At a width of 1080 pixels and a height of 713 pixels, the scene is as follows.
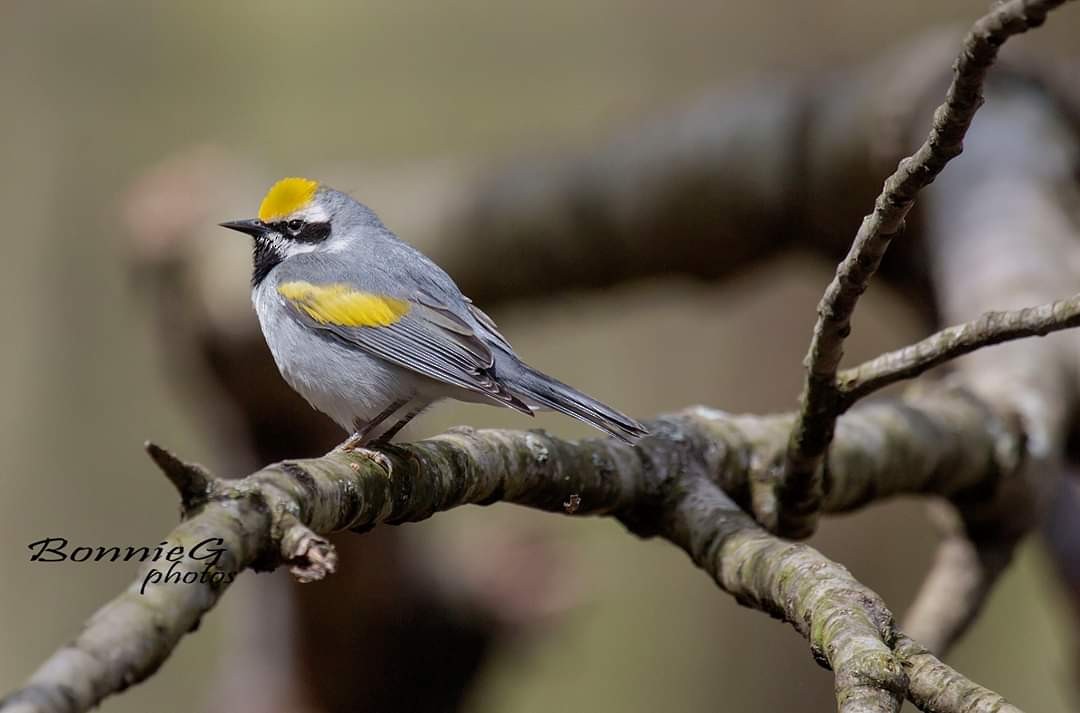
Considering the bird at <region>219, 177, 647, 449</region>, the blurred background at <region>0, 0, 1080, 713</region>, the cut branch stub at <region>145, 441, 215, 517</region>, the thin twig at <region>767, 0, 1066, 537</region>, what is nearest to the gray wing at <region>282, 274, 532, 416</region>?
the bird at <region>219, 177, 647, 449</region>

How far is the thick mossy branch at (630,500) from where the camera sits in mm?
1217

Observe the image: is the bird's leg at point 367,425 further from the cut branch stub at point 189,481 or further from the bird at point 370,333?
the cut branch stub at point 189,481

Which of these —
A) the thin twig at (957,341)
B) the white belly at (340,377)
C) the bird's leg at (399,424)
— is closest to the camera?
the thin twig at (957,341)

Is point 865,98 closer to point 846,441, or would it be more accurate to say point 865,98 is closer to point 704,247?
point 704,247

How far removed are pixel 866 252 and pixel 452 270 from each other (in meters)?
3.86

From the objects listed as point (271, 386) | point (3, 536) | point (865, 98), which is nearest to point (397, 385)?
point (865, 98)

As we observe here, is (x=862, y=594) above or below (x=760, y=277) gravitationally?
below

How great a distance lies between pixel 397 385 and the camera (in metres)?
2.49

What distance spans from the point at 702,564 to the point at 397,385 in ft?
2.57

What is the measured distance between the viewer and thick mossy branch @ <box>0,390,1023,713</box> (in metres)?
1.22

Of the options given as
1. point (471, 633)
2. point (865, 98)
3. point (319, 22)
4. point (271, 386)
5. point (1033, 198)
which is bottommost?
point (471, 633)

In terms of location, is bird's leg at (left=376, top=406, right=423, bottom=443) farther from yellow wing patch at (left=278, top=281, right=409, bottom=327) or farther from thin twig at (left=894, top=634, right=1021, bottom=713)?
thin twig at (left=894, top=634, right=1021, bottom=713)

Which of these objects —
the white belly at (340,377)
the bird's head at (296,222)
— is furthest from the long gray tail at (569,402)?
the bird's head at (296,222)

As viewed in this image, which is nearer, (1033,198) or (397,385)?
(397,385)
